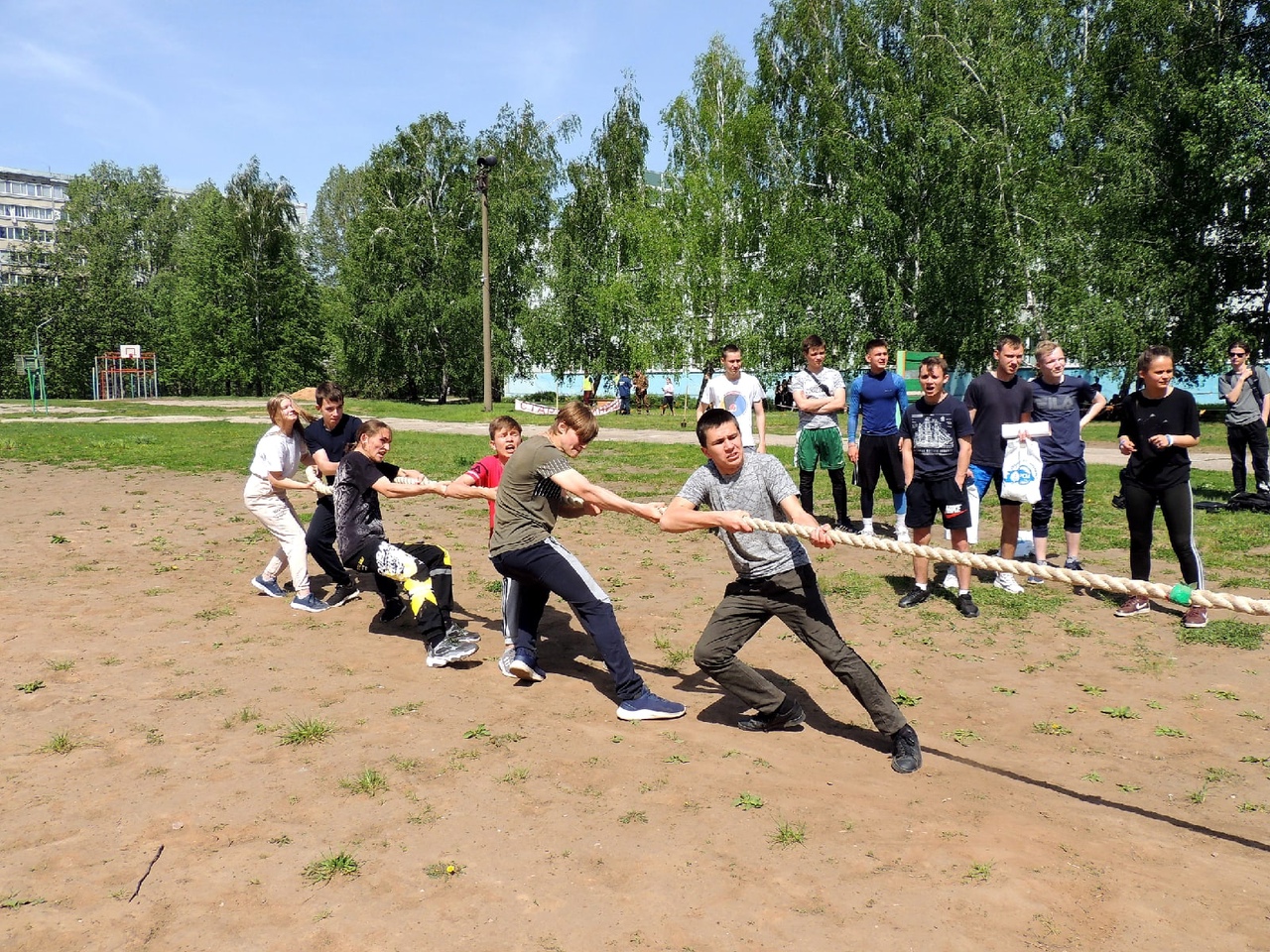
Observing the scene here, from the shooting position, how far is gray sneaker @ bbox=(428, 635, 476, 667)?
5887 millimetres

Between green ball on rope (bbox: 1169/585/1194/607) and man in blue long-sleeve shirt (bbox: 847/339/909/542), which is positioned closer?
green ball on rope (bbox: 1169/585/1194/607)

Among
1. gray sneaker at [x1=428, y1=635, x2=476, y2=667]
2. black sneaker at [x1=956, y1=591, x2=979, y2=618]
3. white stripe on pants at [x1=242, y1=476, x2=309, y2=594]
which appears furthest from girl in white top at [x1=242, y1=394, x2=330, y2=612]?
black sneaker at [x1=956, y1=591, x2=979, y2=618]

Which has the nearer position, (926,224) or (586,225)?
(926,224)

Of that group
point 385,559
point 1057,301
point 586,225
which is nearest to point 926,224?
point 1057,301

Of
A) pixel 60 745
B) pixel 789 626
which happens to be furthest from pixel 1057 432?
pixel 60 745

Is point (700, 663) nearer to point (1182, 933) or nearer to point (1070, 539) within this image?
point (1182, 933)

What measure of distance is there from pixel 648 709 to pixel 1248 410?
10.5 metres

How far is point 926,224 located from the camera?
1164 inches

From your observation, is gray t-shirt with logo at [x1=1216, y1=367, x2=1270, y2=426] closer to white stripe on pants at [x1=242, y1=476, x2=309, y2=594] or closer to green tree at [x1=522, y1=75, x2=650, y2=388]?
white stripe on pants at [x1=242, y1=476, x2=309, y2=594]

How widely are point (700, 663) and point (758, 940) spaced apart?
1.87 metres

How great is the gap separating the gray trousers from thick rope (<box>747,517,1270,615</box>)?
37cm

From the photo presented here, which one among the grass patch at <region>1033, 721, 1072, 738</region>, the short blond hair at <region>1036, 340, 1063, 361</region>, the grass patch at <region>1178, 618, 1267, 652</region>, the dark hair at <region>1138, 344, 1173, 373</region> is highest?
the short blond hair at <region>1036, 340, 1063, 361</region>

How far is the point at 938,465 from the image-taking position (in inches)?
283

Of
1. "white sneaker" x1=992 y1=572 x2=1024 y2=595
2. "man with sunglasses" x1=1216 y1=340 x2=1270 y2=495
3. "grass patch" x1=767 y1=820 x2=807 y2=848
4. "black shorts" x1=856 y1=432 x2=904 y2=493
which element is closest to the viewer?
"grass patch" x1=767 y1=820 x2=807 y2=848
